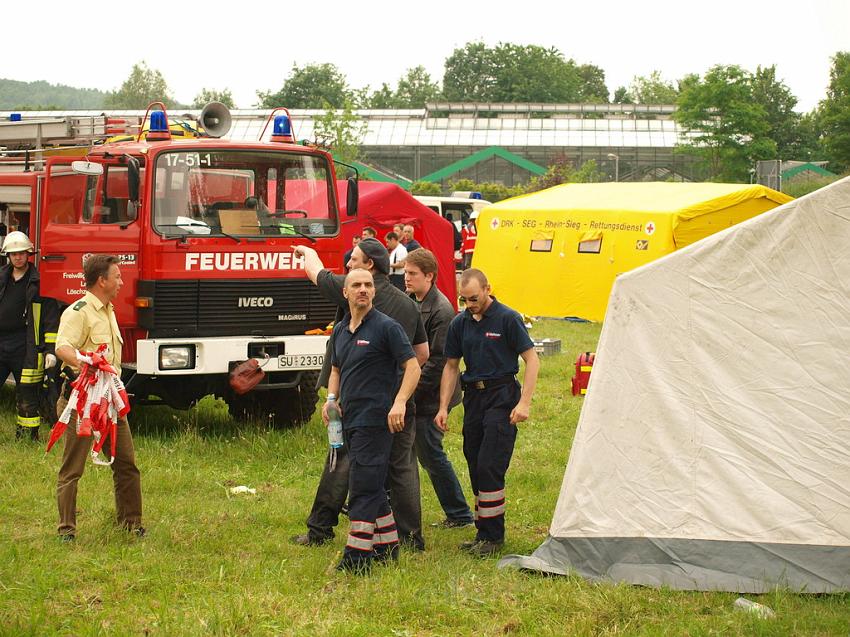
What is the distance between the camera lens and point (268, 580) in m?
6.09

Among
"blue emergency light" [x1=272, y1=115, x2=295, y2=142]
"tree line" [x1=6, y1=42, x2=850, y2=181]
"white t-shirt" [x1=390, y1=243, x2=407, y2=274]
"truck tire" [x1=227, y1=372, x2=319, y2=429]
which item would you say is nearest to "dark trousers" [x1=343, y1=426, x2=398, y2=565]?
"truck tire" [x1=227, y1=372, x2=319, y2=429]

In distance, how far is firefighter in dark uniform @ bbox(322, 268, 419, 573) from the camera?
20.1 ft

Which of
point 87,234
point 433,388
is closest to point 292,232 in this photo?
point 87,234

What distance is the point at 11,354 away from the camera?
33.1 feet

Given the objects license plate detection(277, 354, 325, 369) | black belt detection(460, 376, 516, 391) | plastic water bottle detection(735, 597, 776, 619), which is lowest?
plastic water bottle detection(735, 597, 776, 619)

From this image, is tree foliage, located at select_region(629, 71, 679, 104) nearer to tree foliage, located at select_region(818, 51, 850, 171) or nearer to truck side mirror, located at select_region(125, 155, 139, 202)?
tree foliage, located at select_region(818, 51, 850, 171)

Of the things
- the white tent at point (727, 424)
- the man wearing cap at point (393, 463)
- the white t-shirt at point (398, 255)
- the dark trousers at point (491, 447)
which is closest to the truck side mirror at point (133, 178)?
the man wearing cap at point (393, 463)

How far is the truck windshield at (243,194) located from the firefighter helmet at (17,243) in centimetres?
132

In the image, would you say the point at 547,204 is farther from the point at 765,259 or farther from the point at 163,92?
the point at 163,92

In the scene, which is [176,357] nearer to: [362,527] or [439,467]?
[439,467]

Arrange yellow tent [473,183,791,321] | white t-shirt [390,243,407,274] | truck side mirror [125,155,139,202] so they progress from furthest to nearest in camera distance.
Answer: yellow tent [473,183,791,321], white t-shirt [390,243,407,274], truck side mirror [125,155,139,202]

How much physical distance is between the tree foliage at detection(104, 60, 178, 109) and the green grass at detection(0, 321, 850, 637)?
113 metres

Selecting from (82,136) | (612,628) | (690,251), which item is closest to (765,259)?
(690,251)

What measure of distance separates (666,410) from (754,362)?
1.68ft
